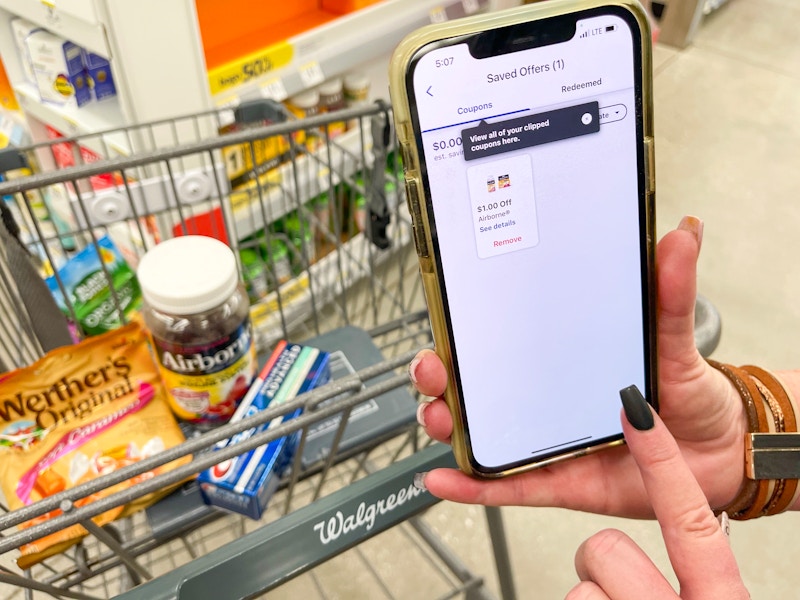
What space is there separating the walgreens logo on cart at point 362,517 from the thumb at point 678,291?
0.23 metres

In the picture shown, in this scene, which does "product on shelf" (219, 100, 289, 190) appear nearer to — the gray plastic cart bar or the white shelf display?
the white shelf display

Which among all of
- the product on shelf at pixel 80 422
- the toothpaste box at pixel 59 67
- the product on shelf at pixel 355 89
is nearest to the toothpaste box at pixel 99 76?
the toothpaste box at pixel 59 67

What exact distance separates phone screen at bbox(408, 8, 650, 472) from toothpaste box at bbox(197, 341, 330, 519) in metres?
0.19

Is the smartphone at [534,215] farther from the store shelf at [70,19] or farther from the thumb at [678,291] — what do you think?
→ the store shelf at [70,19]

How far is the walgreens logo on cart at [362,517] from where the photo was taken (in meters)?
0.45

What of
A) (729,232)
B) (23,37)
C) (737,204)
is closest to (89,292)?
(23,37)

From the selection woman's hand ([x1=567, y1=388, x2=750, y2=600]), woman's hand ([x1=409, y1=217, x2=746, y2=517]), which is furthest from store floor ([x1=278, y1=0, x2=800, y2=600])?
woman's hand ([x1=567, y1=388, x2=750, y2=600])

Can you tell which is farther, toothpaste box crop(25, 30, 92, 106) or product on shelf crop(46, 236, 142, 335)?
toothpaste box crop(25, 30, 92, 106)

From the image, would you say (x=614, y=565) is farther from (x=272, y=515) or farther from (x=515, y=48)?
(x=272, y=515)

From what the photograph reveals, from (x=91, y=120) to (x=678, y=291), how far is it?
101 cm

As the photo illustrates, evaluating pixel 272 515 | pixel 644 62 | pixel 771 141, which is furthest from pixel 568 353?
pixel 771 141

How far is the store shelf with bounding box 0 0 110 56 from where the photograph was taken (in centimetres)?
Result: 91

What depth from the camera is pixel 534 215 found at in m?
0.45

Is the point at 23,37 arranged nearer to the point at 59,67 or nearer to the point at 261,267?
the point at 59,67
